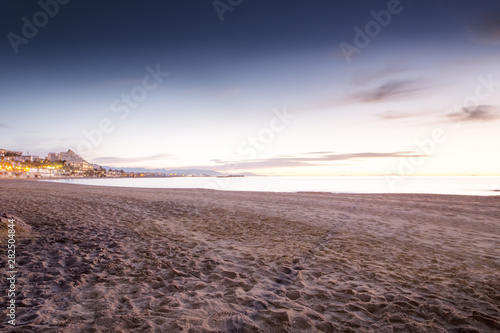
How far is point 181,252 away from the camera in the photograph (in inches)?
288

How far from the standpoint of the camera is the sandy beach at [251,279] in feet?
13.0

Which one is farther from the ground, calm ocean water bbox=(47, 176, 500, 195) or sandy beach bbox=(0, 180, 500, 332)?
calm ocean water bbox=(47, 176, 500, 195)

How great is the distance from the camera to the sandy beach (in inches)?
155

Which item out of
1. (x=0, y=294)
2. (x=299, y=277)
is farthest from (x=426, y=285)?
(x=0, y=294)

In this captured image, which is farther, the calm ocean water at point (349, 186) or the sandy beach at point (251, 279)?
the calm ocean water at point (349, 186)

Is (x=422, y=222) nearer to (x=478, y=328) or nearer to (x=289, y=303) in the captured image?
(x=478, y=328)

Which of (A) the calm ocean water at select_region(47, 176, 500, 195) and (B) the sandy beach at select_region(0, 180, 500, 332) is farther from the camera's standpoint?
(A) the calm ocean water at select_region(47, 176, 500, 195)

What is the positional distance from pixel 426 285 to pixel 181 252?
19.5ft

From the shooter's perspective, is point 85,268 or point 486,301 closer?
point 486,301

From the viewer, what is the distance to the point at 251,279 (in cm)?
555

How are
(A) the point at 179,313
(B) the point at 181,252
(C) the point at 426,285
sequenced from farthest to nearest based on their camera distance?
(B) the point at 181,252 < (C) the point at 426,285 < (A) the point at 179,313

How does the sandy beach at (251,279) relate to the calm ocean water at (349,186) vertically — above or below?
below

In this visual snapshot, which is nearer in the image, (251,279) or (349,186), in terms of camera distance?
(251,279)

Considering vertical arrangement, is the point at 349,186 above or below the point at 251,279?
above
